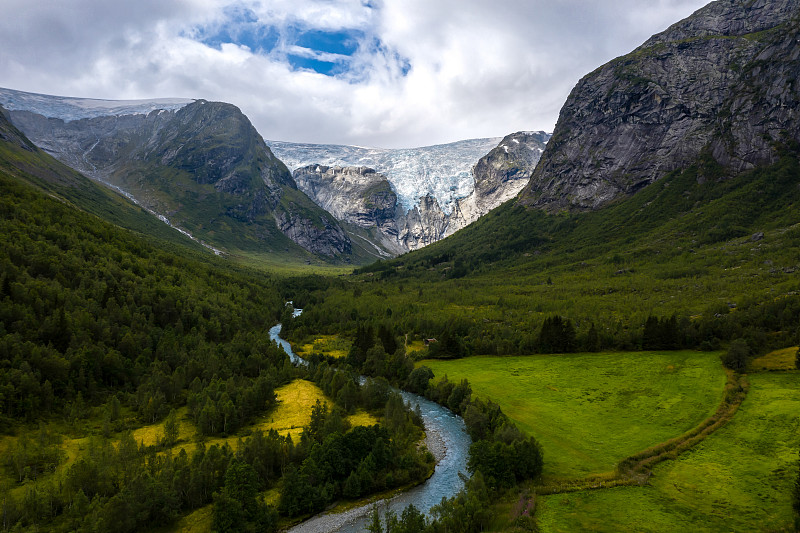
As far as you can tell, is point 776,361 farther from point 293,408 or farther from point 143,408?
point 143,408

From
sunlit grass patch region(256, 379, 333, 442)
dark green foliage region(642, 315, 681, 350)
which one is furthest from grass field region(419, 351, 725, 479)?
sunlit grass patch region(256, 379, 333, 442)

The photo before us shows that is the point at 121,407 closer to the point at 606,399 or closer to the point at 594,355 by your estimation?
the point at 606,399

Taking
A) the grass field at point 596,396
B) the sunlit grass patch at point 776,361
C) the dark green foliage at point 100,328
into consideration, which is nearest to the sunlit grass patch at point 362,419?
the dark green foliage at point 100,328

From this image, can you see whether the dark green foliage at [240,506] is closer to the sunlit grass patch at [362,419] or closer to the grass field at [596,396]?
the sunlit grass patch at [362,419]

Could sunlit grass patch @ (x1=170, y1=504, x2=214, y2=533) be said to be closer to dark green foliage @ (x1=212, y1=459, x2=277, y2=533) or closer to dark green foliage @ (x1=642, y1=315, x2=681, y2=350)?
dark green foliage @ (x1=212, y1=459, x2=277, y2=533)

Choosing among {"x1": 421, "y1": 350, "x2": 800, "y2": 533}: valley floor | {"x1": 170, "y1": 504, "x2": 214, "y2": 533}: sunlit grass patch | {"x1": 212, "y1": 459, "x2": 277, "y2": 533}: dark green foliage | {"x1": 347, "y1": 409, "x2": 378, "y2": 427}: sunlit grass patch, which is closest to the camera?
{"x1": 212, "y1": 459, "x2": 277, "y2": 533}: dark green foliage

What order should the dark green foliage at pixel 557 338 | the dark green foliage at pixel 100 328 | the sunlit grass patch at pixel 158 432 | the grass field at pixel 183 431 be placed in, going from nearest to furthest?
1. the grass field at pixel 183 431
2. the sunlit grass patch at pixel 158 432
3. the dark green foliage at pixel 100 328
4. the dark green foliage at pixel 557 338

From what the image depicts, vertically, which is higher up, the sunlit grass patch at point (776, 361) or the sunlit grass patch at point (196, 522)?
the sunlit grass patch at point (776, 361)
